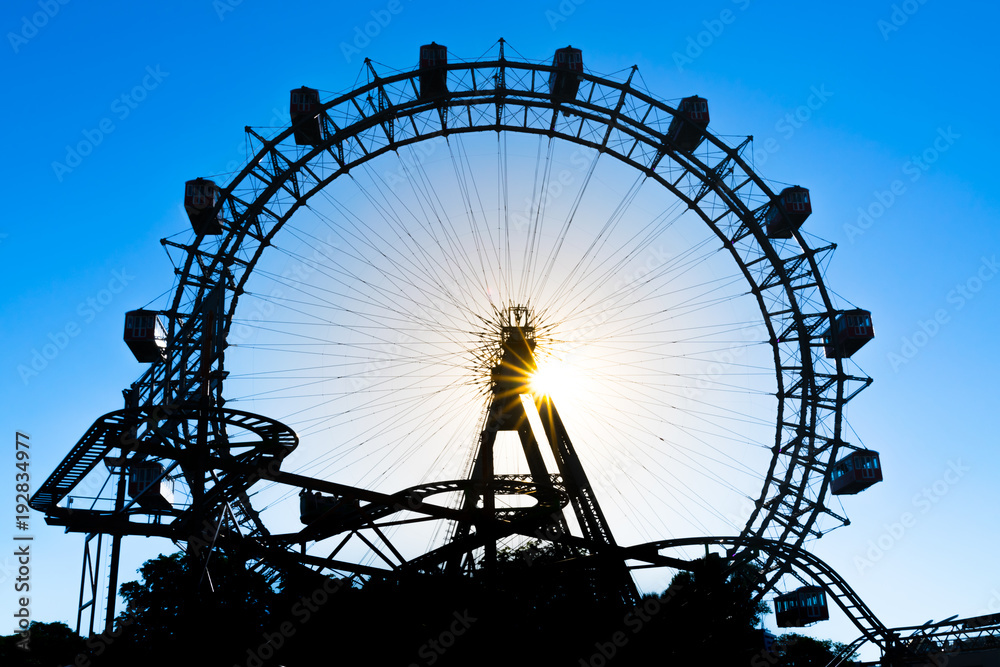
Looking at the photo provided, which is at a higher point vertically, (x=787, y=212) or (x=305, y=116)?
(x=305, y=116)

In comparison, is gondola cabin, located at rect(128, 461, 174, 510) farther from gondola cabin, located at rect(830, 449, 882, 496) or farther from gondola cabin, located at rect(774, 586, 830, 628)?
gondola cabin, located at rect(830, 449, 882, 496)

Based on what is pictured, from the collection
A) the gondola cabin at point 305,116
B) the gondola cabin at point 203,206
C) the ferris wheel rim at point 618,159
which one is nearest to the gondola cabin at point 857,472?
the ferris wheel rim at point 618,159

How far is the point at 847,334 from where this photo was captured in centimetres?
4950

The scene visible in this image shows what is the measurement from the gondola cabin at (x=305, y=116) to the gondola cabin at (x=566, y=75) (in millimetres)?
12378

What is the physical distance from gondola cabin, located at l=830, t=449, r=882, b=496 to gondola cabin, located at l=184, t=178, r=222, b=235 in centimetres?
3484

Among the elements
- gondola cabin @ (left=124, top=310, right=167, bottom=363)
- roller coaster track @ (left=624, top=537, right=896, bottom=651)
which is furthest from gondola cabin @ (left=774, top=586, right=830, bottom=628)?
gondola cabin @ (left=124, top=310, right=167, bottom=363)

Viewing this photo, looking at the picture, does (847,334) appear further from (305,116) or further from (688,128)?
(305,116)

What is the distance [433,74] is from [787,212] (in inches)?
822

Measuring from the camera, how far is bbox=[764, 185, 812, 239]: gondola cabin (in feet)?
165

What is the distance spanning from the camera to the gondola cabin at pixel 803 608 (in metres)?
44.4

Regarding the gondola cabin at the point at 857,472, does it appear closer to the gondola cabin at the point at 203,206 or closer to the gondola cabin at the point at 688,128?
the gondola cabin at the point at 688,128

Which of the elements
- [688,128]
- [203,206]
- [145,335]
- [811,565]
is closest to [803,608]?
[811,565]

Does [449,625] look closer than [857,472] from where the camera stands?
Yes

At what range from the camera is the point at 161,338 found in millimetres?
43719
